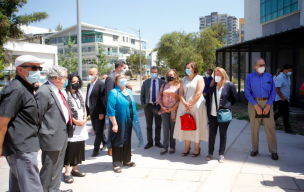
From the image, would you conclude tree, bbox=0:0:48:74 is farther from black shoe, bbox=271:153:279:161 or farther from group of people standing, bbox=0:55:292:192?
black shoe, bbox=271:153:279:161

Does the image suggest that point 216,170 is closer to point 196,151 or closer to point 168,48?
point 196,151

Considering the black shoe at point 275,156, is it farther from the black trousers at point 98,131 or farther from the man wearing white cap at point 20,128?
the man wearing white cap at point 20,128

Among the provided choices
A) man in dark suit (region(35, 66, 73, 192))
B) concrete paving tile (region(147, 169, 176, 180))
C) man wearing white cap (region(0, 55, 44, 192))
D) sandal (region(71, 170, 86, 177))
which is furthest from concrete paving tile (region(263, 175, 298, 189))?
man wearing white cap (region(0, 55, 44, 192))

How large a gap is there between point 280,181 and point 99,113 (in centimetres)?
382

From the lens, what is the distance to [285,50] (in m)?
17.8

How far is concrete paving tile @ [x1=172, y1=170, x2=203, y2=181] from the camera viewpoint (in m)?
4.38

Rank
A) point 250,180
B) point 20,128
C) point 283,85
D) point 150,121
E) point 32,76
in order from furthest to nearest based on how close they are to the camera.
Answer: point 283,85, point 150,121, point 250,180, point 32,76, point 20,128

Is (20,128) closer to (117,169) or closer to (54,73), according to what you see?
(54,73)

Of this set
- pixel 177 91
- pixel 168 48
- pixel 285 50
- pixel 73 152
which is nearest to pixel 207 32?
pixel 168 48

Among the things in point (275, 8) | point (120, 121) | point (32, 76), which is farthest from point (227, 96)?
point (275, 8)

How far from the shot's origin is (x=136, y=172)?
4.75m

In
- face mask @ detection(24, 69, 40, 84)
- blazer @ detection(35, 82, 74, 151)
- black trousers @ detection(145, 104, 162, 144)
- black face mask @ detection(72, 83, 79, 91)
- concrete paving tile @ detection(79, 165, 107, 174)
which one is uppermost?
face mask @ detection(24, 69, 40, 84)

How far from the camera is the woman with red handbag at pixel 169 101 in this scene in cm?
561

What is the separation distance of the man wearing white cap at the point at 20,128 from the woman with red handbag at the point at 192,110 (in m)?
3.06
